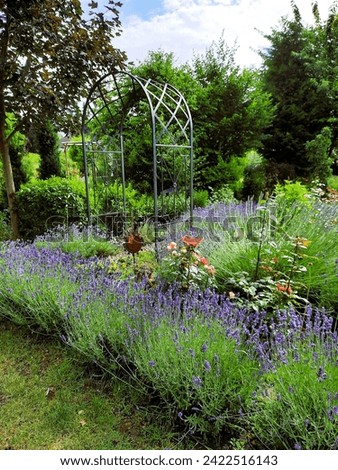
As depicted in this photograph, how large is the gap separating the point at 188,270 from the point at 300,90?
9.59 meters

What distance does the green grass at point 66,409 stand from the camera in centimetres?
183

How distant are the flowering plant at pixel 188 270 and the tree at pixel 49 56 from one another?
3038 mm

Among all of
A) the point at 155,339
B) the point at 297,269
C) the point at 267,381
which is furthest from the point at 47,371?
the point at 297,269

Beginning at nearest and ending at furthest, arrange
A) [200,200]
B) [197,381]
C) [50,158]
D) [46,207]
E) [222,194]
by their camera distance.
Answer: [197,381] < [46,207] < [200,200] < [50,158] < [222,194]

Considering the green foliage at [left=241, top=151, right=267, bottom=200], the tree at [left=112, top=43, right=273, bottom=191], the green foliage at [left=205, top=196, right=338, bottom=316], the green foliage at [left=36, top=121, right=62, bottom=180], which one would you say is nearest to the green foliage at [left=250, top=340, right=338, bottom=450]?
the green foliage at [left=205, top=196, right=338, bottom=316]

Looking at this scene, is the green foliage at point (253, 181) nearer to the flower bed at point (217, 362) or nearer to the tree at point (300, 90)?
the tree at point (300, 90)

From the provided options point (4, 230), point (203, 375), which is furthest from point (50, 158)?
point (203, 375)

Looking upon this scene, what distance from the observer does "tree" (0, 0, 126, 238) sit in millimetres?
4480

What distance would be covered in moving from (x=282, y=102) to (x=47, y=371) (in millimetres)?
10439

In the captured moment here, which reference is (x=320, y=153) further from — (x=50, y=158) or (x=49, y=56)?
(x=49, y=56)

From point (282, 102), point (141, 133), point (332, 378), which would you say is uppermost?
point (282, 102)

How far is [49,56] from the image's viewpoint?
5.06m

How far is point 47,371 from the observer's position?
94.7 inches

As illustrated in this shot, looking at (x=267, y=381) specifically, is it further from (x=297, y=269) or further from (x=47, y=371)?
(x=47, y=371)
